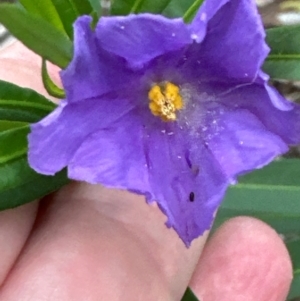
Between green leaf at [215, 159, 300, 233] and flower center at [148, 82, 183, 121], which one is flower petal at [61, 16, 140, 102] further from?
green leaf at [215, 159, 300, 233]

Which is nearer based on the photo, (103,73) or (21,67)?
(103,73)

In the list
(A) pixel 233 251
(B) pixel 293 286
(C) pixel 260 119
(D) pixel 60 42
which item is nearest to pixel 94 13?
(D) pixel 60 42

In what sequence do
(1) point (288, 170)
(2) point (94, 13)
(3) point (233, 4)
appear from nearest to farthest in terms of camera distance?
1. (3) point (233, 4)
2. (2) point (94, 13)
3. (1) point (288, 170)

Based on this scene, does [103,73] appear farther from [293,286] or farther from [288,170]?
[293,286]

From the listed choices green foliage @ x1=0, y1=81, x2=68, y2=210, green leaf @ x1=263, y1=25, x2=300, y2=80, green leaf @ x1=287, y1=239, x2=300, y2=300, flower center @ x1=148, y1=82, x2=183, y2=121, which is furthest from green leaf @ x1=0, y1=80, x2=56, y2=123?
green leaf @ x1=287, y1=239, x2=300, y2=300

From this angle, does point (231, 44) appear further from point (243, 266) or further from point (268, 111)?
point (243, 266)
